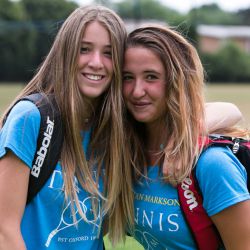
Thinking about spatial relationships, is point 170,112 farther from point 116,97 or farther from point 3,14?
point 3,14

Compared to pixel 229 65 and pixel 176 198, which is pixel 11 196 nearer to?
pixel 176 198

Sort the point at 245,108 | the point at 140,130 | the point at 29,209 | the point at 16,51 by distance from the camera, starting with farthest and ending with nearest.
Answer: the point at 16,51
the point at 245,108
the point at 140,130
the point at 29,209

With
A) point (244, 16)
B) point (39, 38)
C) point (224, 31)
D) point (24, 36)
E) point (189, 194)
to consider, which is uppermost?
point (189, 194)

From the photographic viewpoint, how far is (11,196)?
2.52 m

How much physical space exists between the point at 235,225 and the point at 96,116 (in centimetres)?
100

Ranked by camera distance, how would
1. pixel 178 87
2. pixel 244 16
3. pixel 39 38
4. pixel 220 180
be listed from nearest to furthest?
pixel 220 180 < pixel 178 87 < pixel 39 38 < pixel 244 16

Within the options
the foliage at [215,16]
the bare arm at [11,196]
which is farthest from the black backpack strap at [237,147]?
the foliage at [215,16]

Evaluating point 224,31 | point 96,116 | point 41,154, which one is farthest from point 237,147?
point 224,31

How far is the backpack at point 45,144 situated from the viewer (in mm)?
2582

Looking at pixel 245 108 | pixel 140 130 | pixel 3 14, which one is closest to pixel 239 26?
pixel 3 14

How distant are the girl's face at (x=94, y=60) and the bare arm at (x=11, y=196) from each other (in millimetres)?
626

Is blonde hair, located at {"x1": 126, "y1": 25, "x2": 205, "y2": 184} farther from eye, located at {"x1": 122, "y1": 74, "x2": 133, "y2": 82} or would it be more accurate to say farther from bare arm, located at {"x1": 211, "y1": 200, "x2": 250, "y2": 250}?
bare arm, located at {"x1": 211, "y1": 200, "x2": 250, "y2": 250}

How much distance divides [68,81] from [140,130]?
21.1 inches

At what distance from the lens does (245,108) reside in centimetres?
1906
